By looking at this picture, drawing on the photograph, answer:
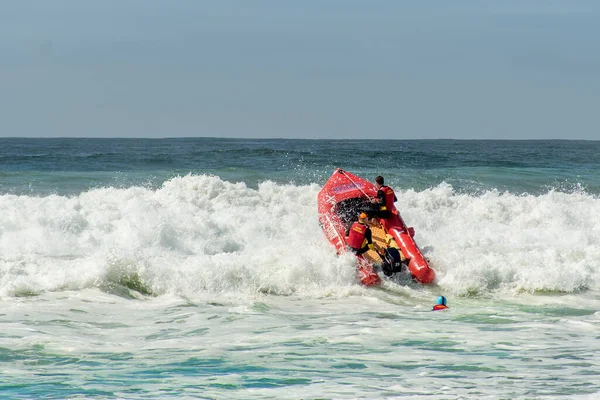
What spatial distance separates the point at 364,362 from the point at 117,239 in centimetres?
793

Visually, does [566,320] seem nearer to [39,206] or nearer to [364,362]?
[364,362]

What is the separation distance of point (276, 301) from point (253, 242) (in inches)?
168

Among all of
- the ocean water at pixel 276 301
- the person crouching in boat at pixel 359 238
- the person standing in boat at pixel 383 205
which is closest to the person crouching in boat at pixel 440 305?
the ocean water at pixel 276 301

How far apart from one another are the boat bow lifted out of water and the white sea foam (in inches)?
9.0

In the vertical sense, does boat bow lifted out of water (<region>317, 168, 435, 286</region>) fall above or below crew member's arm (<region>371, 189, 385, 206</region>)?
below

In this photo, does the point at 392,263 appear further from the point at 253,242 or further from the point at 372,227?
the point at 253,242

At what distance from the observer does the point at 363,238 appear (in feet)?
37.1

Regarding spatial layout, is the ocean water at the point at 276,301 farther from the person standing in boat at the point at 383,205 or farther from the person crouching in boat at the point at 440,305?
the person standing in boat at the point at 383,205

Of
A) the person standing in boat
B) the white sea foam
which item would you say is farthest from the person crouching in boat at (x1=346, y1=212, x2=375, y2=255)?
the person standing in boat

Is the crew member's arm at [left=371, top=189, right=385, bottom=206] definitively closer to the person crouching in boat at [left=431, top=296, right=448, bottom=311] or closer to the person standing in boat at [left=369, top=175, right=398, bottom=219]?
the person standing in boat at [left=369, top=175, right=398, bottom=219]

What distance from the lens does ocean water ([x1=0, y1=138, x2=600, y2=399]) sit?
6.27 metres

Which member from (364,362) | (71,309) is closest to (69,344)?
(71,309)

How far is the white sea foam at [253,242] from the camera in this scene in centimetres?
1056

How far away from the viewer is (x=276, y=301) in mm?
10117
